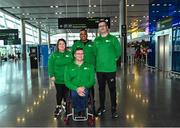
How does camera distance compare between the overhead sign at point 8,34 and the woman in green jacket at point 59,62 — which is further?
the overhead sign at point 8,34

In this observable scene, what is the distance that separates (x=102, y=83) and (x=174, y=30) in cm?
934

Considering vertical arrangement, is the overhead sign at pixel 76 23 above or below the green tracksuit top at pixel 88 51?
above

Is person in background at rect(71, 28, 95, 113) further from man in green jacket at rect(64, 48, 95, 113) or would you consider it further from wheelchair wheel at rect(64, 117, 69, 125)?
wheelchair wheel at rect(64, 117, 69, 125)

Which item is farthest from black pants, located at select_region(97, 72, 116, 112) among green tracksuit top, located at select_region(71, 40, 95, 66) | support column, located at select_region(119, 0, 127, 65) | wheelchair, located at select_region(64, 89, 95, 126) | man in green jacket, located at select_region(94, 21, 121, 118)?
support column, located at select_region(119, 0, 127, 65)

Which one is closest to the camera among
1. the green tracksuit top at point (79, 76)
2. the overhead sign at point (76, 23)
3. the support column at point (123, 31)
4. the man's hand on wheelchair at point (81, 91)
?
the man's hand on wheelchair at point (81, 91)

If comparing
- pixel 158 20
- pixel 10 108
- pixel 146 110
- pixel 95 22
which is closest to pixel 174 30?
pixel 158 20

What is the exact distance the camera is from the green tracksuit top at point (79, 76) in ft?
17.3

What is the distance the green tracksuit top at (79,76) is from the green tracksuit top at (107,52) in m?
0.53

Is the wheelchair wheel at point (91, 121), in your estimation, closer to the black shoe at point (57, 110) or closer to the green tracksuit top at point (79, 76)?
the green tracksuit top at point (79, 76)

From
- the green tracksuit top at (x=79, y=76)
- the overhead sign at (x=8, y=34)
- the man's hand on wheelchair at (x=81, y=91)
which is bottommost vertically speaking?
the man's hand on wheelchair at (x=81, y=91)

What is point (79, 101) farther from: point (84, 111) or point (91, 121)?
point (91, 121)

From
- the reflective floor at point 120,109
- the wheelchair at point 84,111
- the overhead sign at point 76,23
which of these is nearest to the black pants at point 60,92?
the reflective floor at point 120,109

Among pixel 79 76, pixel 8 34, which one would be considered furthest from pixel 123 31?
pixel 79 76

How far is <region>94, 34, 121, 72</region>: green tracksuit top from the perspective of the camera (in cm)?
573
